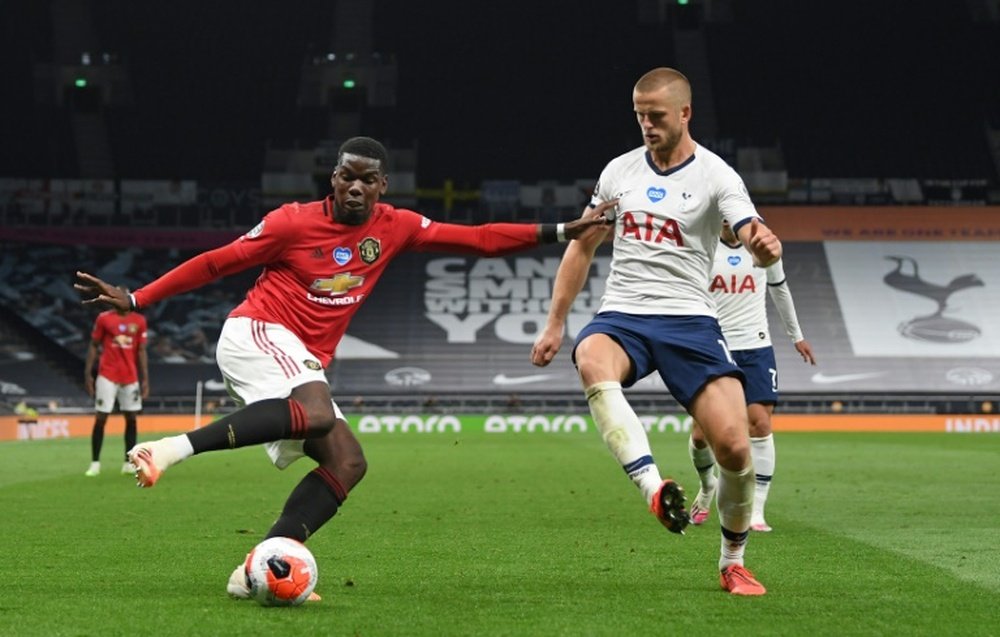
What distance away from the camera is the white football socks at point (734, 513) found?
6.46m

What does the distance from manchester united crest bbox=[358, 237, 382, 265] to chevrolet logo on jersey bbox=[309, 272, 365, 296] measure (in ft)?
0.35

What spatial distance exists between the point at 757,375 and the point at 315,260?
4565 millimetres

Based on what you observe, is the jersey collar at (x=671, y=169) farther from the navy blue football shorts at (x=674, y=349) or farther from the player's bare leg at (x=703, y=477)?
the player's bare leg at (x=703, y=477)

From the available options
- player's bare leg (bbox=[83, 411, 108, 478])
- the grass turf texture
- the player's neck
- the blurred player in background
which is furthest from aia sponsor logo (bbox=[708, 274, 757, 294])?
player's bare leg (bbox=[83, 411, 108, 478])

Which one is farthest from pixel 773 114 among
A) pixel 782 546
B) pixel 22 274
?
pixel 782 546

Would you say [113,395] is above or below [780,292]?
below

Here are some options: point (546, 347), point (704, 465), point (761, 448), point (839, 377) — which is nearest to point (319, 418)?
point (546, 347)

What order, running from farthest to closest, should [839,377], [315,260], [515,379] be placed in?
[515,379]
[839,377]
[315,260]

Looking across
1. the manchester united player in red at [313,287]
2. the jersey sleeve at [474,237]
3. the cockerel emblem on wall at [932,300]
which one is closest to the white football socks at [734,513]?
the manchester united player in red at [313,287]

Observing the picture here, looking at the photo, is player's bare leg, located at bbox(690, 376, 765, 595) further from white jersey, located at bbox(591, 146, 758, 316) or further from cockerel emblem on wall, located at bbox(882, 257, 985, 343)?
cockerel emblem on wall, located at bbox(882, 257, 985, 343)

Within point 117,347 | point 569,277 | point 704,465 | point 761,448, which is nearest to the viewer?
point 569,277

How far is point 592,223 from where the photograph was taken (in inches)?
257

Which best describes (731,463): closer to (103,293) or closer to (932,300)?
(103,293)

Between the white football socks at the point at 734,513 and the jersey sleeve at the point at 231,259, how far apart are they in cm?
243
